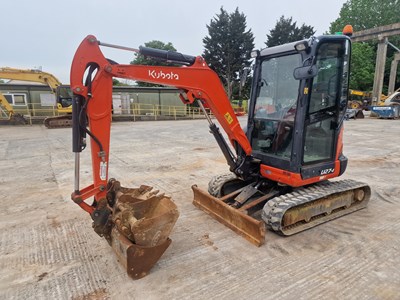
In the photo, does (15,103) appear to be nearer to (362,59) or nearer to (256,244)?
(256,244)

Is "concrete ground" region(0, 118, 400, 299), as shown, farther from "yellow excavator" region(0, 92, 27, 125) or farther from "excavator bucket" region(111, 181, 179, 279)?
"yellow excavator" region(0, 92, 27, 125)

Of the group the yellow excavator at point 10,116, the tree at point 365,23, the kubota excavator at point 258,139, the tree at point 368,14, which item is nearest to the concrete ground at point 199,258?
the kubota excavator at point 258,139

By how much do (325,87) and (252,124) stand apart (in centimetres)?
120

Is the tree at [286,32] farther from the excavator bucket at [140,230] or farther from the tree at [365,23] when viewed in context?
the excavator bucket at [140,230]

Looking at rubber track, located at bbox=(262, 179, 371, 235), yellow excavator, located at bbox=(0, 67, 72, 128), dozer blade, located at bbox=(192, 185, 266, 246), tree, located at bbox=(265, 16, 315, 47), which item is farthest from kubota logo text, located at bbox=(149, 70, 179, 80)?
tree, located at bbox=(265, 16, 315, 47)

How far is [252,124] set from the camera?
4488mm

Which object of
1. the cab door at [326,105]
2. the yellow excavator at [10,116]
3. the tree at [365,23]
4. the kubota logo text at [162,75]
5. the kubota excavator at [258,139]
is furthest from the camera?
the tree at [365,23]

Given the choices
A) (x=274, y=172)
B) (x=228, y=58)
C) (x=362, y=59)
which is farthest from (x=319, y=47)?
(x=362, y=59)

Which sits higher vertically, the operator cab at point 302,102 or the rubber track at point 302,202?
the operator cab at point 302,102

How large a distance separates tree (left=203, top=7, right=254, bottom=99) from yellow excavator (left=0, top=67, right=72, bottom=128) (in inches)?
788

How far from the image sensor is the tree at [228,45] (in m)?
34.9

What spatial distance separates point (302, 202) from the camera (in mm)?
3592

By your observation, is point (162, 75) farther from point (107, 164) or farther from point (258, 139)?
point (258, 139)

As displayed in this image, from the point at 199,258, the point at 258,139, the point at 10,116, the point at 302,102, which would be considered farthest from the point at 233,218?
the point at 10,116
